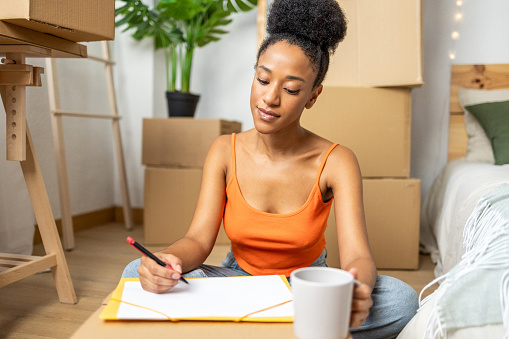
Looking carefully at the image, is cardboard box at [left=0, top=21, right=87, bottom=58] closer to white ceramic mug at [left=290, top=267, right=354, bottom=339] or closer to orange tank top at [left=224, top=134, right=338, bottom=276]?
orange tank top at [left=224, top=134, right=338, bottom=276]

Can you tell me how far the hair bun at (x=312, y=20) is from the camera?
36.4 inches

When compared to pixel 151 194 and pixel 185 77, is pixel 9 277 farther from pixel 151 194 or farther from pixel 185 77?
pixel 185 77

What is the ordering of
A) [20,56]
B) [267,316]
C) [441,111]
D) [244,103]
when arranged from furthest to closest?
1. [244,103]
2. [441,111]
3. [20,56]
4. [267,316]

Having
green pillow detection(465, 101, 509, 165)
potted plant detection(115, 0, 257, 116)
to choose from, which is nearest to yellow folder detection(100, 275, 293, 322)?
green pillow detection(465, 101, 509, 165)

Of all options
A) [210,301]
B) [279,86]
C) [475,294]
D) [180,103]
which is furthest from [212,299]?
Answer: [180,103]

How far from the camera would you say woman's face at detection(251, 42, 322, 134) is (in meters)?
0.92

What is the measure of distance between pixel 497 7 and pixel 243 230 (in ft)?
6.44

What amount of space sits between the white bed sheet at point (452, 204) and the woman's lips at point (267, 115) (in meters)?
0.79

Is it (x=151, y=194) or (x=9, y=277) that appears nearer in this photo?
(x=9, y=277)

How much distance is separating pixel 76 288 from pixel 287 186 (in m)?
1.01

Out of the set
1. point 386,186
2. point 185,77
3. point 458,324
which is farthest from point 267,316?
point 185,77

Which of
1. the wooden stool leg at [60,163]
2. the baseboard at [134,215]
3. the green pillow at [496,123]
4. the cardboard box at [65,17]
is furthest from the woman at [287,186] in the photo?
the baseboard at [134,215]

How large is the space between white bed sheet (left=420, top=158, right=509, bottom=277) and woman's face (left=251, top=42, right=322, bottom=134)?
29.9 inches

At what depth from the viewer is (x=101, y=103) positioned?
2803mm
